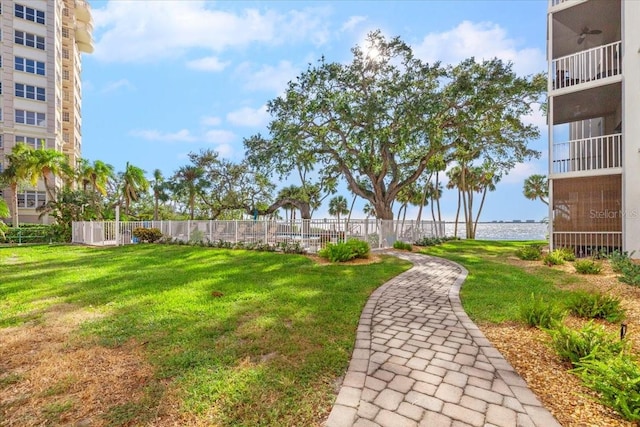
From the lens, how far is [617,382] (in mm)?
2689

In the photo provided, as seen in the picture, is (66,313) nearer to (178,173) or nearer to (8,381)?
(8,381)

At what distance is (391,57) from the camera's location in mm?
17141

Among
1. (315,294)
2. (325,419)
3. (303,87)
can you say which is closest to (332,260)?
(315,294)

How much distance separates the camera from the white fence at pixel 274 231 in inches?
520

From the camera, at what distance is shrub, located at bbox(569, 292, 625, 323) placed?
A: 4.73 m

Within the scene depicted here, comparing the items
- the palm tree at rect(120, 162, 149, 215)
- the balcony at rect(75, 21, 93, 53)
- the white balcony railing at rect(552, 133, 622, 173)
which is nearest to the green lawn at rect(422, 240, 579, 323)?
the white balcony railing at rect(552, 133, 622, 173)

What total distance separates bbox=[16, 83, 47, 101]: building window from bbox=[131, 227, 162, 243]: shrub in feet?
77.5

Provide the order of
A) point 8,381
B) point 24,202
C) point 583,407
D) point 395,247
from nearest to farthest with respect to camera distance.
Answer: point 583,407 < point 8,381 < point 395,247 < point 24,202

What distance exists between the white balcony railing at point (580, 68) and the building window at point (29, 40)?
42435mm

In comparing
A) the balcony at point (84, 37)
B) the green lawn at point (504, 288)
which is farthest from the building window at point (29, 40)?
the green lawn at point (504, 288)

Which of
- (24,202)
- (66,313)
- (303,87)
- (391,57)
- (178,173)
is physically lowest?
(66,313)

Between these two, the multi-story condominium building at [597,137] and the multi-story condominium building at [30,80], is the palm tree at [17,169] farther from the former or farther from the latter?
the multi-story condominium building at [597,137]

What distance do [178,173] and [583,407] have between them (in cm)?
2809

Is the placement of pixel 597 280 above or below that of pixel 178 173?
below
